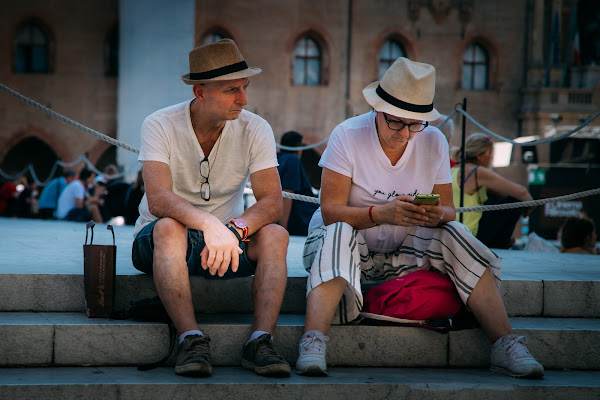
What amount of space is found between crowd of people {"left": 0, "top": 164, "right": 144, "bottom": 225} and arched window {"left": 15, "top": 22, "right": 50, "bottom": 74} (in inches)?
292

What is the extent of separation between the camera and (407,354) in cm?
392

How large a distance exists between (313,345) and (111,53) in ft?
74.9

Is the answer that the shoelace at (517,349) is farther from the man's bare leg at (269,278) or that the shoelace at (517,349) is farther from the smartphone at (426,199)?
the man's bare leg at (269,278)

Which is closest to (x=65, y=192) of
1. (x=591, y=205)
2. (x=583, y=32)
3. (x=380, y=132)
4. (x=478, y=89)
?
(x=380, y=132)

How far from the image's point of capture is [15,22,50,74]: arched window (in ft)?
80.9

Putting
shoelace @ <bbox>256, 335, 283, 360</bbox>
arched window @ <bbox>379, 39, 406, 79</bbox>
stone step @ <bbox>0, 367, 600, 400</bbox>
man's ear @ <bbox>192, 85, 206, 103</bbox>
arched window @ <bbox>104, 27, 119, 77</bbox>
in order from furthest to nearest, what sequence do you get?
arched window @ <bbox>379, 39, 406, 79</bbox>, arched window @ <bbox>104, 27, 119, 77</bbox>, man's ear @ <bbox>192, 85, 206, 103</bbox>, shoelace @ <bbox>256, 335, 283, 360</bbox>, stone step @ <bbox>0, 367, 600, 400</bbox>

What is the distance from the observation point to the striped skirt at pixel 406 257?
3760mm

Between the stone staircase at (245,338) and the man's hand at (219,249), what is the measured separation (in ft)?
1.37

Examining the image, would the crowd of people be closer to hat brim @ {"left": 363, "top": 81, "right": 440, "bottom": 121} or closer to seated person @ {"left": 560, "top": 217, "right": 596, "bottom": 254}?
seated person @ {"left": 560, "top": 217, "right": 596, "bottom": 254}

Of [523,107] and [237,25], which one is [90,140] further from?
[523,107]

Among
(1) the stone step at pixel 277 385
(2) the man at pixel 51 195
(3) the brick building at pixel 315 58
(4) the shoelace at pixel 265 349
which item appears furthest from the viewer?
(3) the brick building at pixel 315 58

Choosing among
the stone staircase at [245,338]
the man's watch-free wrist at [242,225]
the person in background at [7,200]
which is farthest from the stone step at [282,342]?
the person in background at [7,200]

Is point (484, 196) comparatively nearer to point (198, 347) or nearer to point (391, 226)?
point (391, 226)

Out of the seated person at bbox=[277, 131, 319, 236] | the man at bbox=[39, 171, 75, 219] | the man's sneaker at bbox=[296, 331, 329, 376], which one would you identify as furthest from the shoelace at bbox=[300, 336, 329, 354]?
the man at bbox=[39, 171, 75, 219]
